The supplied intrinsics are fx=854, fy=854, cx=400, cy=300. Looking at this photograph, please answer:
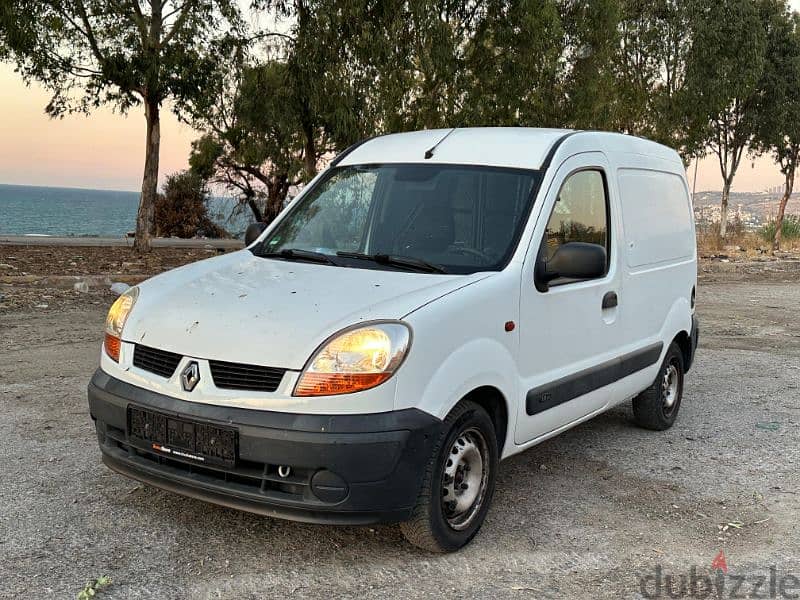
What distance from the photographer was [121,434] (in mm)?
3910

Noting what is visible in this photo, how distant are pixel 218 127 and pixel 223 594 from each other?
23971 millimetres

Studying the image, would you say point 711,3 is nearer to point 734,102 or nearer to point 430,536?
point 734,102

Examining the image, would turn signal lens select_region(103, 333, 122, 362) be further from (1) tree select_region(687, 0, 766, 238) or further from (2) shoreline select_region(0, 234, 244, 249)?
(1) tree select_region(687, 0, 766, 238)

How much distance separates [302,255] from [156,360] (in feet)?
3.72

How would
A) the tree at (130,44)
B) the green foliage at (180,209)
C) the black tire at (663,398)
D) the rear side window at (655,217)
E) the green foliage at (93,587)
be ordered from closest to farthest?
→ the green foliage at (93,587), the rear side window at (655,217), the black tire at (663,398), the tree at (130,44), the green foliage at (180,209)

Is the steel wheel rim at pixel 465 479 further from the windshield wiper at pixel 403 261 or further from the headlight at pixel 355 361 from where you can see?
the windshield wiper at pixel 403 261

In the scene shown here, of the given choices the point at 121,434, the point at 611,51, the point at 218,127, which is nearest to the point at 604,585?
the point at 121,434

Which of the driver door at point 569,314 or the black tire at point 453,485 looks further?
the driver door at point 569,314

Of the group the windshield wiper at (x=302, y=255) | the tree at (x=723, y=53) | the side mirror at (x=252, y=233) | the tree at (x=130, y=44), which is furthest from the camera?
the tree at (x=723, y=53)

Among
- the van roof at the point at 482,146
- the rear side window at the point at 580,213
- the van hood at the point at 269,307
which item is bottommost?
the van hood at the point at 269,307

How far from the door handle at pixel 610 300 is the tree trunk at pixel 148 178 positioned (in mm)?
13822

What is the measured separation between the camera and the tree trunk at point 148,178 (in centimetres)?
1714

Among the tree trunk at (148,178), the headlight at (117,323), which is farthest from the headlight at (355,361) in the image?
the tree trunk at (148,178)

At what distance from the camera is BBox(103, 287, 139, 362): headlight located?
4.02 m
